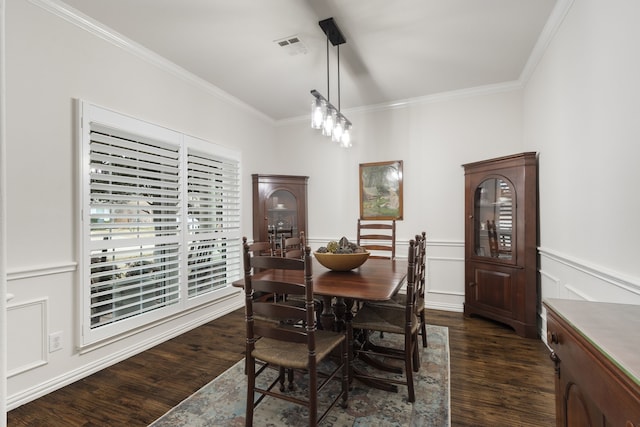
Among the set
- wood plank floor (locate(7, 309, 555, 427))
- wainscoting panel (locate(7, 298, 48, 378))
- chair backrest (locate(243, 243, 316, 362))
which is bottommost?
wood plank floor (locate(7, 309, 555, 427))

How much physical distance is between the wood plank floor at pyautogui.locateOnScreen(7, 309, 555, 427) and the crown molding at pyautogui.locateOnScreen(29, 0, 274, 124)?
8.90 feet

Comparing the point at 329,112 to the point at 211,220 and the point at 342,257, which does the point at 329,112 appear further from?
the point at 211,220

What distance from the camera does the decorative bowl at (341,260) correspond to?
2.36 meters

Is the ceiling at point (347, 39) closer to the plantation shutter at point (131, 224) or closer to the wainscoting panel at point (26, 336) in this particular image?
the plantation shutter at point (131, 224)

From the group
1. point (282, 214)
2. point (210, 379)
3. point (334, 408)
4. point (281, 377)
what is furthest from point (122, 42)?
point (334, 408)

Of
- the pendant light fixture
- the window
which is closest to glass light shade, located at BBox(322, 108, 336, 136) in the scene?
the pendant light fixture

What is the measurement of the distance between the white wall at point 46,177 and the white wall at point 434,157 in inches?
109

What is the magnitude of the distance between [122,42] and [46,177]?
132 cm

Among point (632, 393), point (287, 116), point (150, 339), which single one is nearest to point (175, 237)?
point (150, 339)

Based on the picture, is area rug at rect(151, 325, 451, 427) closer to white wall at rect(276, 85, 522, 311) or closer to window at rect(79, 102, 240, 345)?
window at rect(79, 102, 240, 345)

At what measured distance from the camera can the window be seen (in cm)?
242

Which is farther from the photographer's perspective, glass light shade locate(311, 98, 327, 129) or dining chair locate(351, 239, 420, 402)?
glass light shade locate(311, 98, 327, 129)

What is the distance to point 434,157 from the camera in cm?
397

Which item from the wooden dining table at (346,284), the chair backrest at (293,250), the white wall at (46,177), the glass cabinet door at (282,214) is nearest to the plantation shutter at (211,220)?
the glass cabinet door at (282,214)
